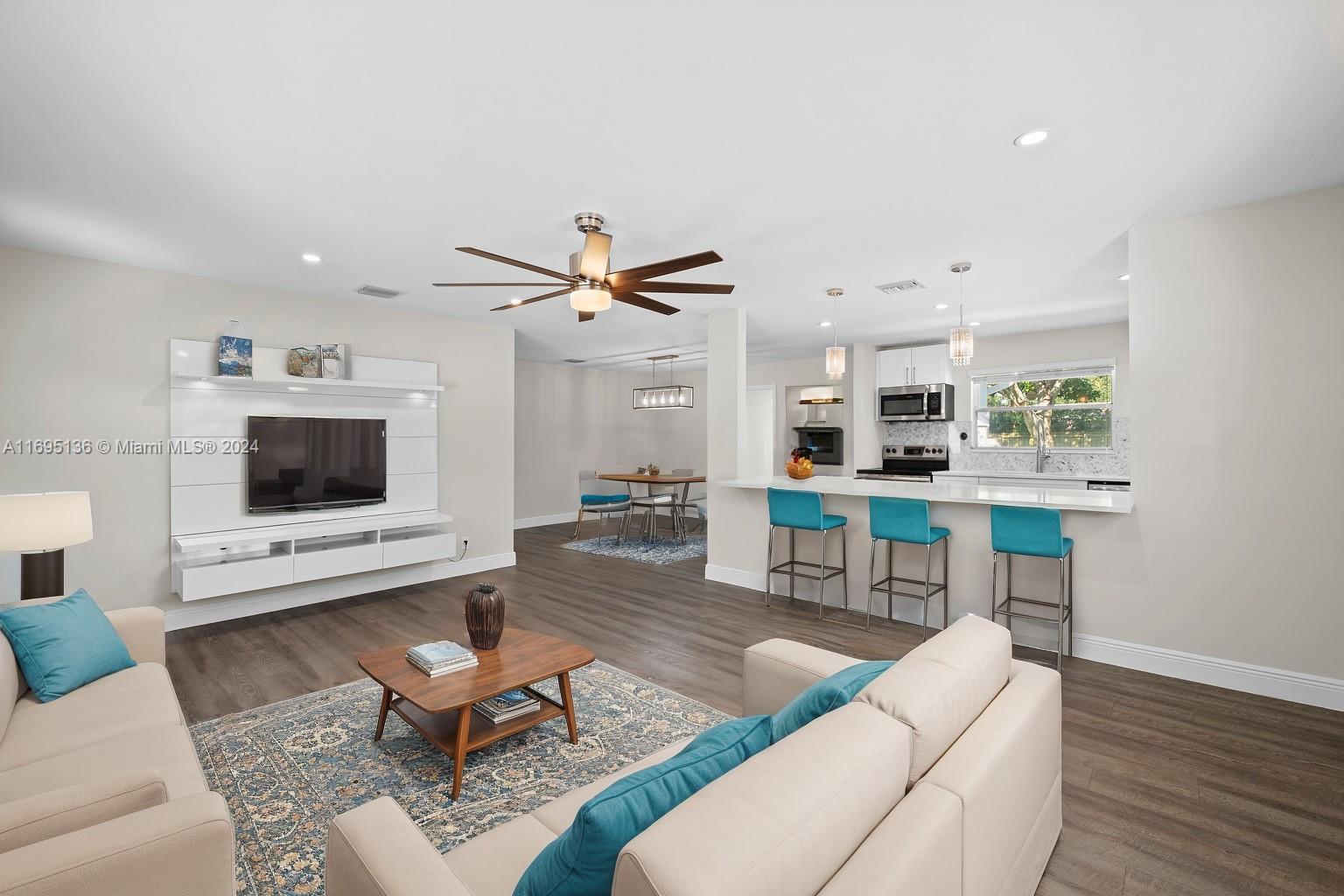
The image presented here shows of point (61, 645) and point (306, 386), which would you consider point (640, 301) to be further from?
point (306, 386)

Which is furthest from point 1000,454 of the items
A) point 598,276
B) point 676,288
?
point 598,276

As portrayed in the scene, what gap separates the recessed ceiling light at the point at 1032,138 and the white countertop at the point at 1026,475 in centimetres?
453

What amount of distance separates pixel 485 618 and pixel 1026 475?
586 centimetres

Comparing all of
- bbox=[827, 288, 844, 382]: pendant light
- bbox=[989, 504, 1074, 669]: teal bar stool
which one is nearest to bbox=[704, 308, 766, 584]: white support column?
bbox=[827, 288, 844, 382]: pendant light

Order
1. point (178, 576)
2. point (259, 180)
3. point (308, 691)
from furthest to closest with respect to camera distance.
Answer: point (178, 576) → point (308, 691) → point (259, 180)

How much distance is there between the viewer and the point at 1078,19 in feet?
6.03

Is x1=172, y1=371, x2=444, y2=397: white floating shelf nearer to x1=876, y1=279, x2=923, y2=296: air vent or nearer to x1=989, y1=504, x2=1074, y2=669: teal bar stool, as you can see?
x1=876, y1=279, x2=923, y2=296: air vent

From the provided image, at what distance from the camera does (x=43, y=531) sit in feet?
8.73

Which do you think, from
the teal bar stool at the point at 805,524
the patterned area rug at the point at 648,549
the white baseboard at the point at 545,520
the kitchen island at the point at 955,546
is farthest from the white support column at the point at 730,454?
the white baseboard at the point at 545,520

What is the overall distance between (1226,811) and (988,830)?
1.69 metres

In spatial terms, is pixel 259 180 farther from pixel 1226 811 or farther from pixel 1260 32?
pixel 1226 811

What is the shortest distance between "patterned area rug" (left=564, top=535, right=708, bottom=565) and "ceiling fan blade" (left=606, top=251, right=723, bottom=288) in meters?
3.95

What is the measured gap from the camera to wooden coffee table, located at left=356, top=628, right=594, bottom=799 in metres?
2.35

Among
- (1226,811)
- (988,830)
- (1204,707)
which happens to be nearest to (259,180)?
(988,830)
